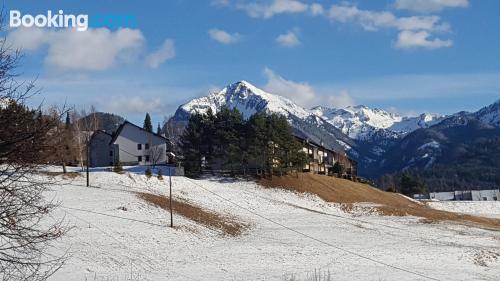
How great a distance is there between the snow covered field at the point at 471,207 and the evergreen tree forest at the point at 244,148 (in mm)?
23080

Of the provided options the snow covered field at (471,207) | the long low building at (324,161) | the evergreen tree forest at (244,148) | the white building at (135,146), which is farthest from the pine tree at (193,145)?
the snow covered field at (471,207)

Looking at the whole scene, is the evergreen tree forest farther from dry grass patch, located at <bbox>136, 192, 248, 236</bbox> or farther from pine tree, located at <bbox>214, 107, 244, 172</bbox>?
dry grass patch, located at <bbox>136, 192, 248, 236</bbox>

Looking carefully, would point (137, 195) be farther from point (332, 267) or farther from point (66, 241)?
point (332, 267)

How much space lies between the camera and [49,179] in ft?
45.5

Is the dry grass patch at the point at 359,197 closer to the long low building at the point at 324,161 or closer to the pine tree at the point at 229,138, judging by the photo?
the pine tree at the point at 229,138

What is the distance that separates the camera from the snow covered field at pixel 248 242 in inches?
1314

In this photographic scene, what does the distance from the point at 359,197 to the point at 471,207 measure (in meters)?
20.8

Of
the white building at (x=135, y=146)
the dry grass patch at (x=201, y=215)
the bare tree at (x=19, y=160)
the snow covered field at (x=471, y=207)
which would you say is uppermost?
the white building at (x=135, y=146)

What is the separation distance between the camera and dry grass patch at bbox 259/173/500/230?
225 ft

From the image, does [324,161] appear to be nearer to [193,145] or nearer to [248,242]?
[193,145]

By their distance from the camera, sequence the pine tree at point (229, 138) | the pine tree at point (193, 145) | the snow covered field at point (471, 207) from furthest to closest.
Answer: the snow covered field at point (471, 207)
the pine tree at point (193, 145)
the pine tree at point (229, 138)

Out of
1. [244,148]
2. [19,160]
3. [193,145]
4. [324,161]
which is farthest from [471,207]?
[19,160]

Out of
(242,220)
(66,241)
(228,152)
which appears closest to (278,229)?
(242,220)

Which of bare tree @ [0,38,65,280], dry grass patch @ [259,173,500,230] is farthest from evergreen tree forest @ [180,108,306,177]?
bare tree @ [0,38,65,280]
